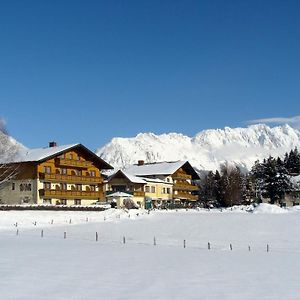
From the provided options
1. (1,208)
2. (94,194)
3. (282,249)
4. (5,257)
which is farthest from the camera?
(94,194)

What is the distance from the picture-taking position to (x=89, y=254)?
81.3ft

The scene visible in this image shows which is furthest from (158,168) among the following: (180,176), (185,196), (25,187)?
(25,187)

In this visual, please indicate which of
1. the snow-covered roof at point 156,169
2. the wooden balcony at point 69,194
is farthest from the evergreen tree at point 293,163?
the wooden balcony at point 69,194

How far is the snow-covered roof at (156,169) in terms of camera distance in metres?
105

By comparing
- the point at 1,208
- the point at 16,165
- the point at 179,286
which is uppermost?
the point at 16,165

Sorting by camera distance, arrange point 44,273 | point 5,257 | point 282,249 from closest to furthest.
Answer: point 44,273
point 5,257
point 282,249

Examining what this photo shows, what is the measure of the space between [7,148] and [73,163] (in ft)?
50.6

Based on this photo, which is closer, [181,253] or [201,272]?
[201,272]

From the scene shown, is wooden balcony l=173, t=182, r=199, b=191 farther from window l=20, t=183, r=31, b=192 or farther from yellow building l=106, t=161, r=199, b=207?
window l=20, t=183, r=31, b=192

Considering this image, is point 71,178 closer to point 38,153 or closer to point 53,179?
point 53,179

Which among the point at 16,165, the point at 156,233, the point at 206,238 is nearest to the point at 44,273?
the point at 206,238

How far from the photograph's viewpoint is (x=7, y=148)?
65438 millimetres

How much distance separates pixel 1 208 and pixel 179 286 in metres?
47.5

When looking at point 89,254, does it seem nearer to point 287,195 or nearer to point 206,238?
point 206,238
